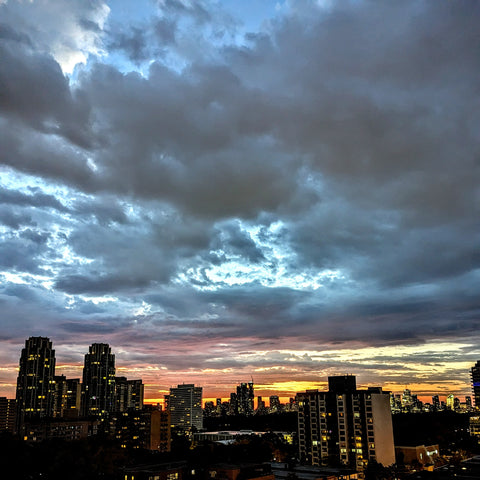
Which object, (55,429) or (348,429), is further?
(55,429)

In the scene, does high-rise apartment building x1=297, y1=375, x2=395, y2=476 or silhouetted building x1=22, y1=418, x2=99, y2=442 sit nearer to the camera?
high-rise apartment building x1=297, y1=375, x2=395, y2=476

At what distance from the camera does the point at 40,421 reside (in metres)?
151

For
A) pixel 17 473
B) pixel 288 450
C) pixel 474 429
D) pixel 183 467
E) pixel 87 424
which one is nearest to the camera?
pixel 17 473

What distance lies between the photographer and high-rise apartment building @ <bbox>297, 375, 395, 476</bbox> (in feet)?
338

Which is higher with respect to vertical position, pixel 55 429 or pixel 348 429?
pixel 348 429

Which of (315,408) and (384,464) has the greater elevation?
(315,408)

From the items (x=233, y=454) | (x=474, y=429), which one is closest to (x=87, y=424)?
(x=233, y=454)

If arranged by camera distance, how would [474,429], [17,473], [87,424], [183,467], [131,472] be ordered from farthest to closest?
1. [474,429]
2. [87,424]
3. [183,467]
4. [131,472]
5. [17,473]

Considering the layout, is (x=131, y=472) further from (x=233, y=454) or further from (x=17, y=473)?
(x=233, y=454)

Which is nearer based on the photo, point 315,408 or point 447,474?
point 447,474

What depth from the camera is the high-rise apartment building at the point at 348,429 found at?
102875 millimetres

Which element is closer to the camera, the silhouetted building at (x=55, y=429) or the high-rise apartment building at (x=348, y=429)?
the high-rise apartment building at (x=348, y=429)

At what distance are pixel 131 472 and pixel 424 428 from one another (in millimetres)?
135367

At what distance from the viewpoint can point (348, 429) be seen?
349 ft
